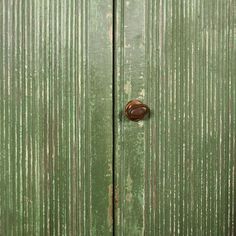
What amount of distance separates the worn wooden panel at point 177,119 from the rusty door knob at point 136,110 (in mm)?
20

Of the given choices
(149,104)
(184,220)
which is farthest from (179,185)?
(149,104)

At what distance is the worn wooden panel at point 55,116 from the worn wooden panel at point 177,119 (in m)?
0.04

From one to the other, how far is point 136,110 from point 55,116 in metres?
0.17

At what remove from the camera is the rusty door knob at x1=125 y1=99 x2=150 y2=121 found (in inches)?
41.1

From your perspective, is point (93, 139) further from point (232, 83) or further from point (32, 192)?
point (232, 83)

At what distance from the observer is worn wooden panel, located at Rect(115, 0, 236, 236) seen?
107 cm

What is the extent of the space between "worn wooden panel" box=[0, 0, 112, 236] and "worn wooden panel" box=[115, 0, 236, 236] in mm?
41

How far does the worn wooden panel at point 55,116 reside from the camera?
1.03 m

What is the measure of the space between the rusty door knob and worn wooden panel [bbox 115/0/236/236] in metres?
0.02

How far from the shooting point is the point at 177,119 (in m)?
1.09

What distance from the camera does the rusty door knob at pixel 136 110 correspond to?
41.1 inches

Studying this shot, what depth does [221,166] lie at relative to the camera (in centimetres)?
111

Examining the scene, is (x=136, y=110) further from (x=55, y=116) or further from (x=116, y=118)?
(x=55, y=116)

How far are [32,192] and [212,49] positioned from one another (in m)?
0.50
